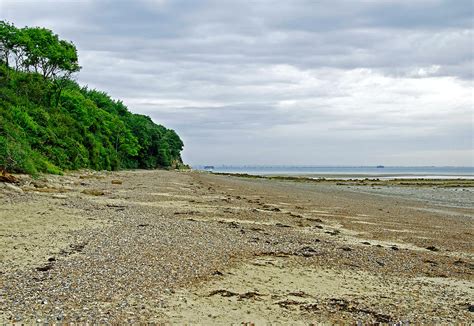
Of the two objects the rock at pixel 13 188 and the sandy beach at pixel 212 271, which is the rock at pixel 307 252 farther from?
the rock at pixel 13 188

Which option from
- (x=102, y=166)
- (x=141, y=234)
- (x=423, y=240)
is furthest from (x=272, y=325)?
(x=102, y=166)

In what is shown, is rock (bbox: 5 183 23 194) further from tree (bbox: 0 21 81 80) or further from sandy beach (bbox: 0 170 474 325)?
tree (bbox: 0 21 81 80)

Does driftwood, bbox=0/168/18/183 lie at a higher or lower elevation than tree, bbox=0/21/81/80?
lower

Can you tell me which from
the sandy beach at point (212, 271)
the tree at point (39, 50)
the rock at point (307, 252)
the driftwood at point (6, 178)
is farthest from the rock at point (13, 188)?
the tree at point (39, 50)

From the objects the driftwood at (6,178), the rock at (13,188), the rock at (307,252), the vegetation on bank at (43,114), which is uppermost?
the vegetation on bank at (43,114)

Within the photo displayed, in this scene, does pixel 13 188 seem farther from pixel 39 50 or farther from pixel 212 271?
pixel 39 50

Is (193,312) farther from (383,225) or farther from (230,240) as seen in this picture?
(383,225)

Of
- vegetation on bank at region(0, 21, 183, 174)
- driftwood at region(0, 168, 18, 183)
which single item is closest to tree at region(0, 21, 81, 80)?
vegetation on bank at region(0, 21, 183, 174)

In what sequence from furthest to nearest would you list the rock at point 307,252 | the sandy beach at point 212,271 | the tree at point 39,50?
the tree at point 39,50 → the rock at point 307,252 → the sandy beach at point 212,271

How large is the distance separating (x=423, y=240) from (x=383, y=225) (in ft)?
11.5

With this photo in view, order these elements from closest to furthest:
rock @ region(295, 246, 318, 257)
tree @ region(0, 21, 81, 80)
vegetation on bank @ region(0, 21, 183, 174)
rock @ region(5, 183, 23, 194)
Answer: rock @ region(295, 246, 318, 257) < rock @ region(5, 183, 23, 194) < vegetation on bank @ region(0, 21, 183, 174) < tree @ region(0, 21, 81, 80)

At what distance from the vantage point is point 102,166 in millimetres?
53281

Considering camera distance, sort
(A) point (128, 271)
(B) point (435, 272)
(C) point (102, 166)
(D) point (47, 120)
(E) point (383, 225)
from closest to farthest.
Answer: (A) point (128, 271), (B) point (435, 272), (E) point (383, 225), (D) point (47, 120), (C) point (102, 166)

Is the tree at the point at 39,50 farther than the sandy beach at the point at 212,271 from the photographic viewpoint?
Yes
